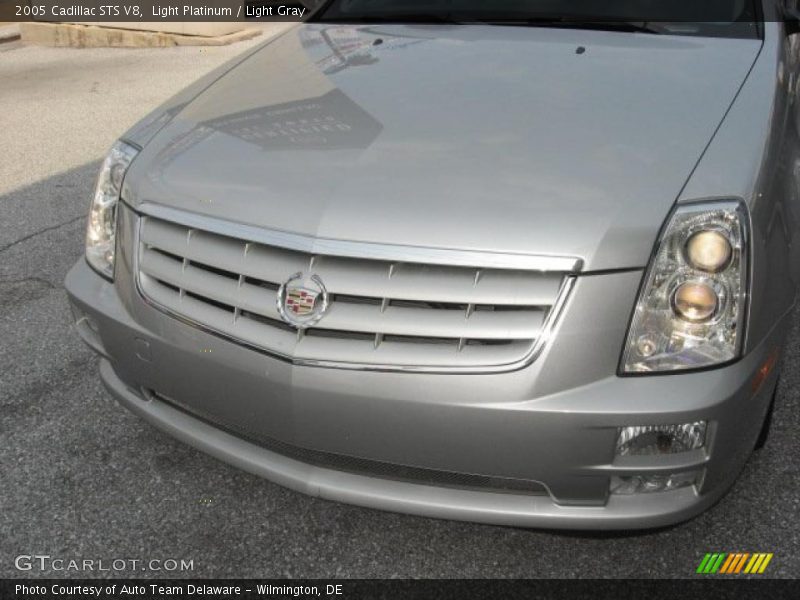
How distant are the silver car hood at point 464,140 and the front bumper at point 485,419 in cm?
22

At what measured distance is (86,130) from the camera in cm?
695

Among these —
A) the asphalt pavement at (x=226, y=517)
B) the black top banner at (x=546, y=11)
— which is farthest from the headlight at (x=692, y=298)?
the black top banner at (x=546, y=11)

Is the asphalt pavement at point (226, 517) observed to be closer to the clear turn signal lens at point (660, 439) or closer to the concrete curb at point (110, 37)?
the clear turn signal lens at point (660, 439)

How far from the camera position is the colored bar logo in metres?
2.30

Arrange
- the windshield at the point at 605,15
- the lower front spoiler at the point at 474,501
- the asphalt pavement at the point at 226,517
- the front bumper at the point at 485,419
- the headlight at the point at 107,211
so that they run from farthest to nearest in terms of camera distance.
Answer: the windshield at the point at 605,15, the headlight at the point at 107,211, the asphalt pavement at the point at 226,517, the lower front spoiler at the point at 474,501, the front bumper at the point at 485,419

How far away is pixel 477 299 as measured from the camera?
1915mm

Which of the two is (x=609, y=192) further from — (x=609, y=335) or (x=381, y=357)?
(x=381, y=357)

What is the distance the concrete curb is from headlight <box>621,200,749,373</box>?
373 inches

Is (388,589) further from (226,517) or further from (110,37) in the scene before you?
(110,37)

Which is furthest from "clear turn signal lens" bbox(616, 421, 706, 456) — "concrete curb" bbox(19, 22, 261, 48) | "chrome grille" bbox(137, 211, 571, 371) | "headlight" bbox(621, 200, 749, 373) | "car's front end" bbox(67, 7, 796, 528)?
"concrete curb" bbox(19, 22, 261, 48)

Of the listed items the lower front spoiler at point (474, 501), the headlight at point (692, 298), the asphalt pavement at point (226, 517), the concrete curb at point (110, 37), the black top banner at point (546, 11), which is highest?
the black top banner at point (546, 11)

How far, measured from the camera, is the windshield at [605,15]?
289 centimetres

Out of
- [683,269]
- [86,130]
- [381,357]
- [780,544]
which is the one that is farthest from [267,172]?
[86,130]

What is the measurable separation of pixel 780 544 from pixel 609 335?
0.92 metres
